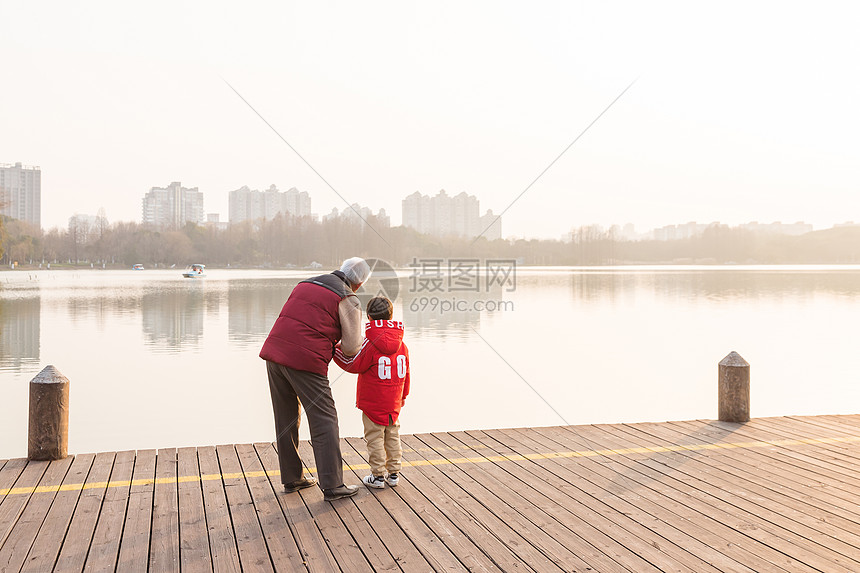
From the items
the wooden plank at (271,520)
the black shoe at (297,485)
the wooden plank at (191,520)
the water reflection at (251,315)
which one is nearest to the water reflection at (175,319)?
the water reflection at (251,315)

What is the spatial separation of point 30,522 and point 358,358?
235 cm

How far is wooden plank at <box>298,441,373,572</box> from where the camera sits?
3763mm

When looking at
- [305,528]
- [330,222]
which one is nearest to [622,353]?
[305,528]

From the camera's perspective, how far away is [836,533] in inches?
165

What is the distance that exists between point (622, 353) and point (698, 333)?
6656mm

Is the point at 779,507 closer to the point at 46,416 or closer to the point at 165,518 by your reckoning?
the point at 165,518

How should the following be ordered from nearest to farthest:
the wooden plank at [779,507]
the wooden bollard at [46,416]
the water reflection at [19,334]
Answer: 1. the wooden plank at [779,507]
2. the wooden bollard at [46,416]
3. the water reflection at [19,334]

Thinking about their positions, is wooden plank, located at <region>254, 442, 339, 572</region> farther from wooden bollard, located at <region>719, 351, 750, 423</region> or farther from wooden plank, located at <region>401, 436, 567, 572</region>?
wooden bollard, located at <region>719, 351, 750, 423</region>

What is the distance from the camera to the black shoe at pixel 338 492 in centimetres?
475

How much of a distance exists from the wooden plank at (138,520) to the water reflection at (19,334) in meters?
12.7

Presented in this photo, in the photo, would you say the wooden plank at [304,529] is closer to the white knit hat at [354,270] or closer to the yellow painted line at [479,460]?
the yellow painted line at [479,460]

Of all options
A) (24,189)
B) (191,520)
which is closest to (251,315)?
(191,520)

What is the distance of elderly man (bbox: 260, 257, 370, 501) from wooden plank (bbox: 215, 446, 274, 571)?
0.47 metres

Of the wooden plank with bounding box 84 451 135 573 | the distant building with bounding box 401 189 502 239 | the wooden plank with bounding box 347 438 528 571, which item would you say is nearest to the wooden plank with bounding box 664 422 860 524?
the wooden plank with bounding box 347 438 528 571
